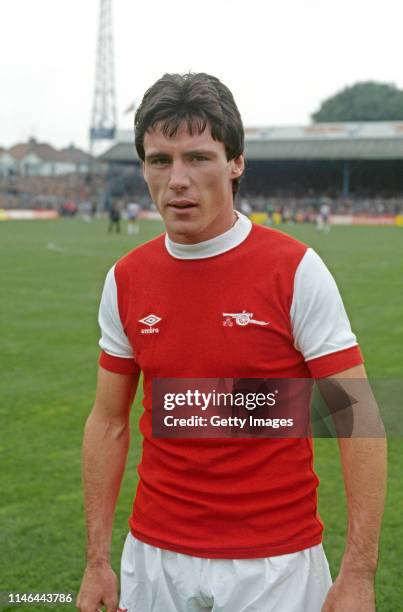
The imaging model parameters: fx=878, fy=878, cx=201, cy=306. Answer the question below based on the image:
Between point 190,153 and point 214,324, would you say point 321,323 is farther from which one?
point 190,153

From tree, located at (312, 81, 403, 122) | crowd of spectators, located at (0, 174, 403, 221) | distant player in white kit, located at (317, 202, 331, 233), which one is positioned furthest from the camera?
tree, located at (312, 81, 403, 122)

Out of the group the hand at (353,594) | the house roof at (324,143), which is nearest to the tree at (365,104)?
the house roof at (324,143)

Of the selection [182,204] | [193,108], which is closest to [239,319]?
[182,204]

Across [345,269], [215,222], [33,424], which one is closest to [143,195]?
[345,269]

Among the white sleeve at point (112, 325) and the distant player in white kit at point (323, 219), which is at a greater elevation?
the white sleeve at point (112, 325)

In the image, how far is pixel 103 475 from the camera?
306cm

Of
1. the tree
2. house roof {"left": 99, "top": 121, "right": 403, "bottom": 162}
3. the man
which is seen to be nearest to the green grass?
the man

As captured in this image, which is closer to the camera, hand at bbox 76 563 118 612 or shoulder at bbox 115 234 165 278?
shoulder at bbox 115 234 165 278

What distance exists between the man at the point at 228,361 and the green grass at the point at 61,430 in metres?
2.32

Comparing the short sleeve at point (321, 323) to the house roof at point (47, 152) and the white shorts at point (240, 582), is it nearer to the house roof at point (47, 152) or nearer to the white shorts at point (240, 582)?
the white shorts at point (240, 582)

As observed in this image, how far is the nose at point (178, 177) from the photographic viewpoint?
267 cm

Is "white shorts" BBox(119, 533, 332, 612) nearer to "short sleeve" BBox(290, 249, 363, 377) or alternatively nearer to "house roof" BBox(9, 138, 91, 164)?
"short sleeve" BBox(290, 249, 363, 377)

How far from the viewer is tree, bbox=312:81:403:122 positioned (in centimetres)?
10925

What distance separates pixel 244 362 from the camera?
2654 millimetres
